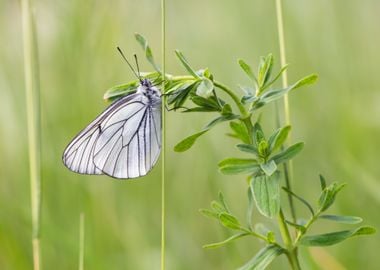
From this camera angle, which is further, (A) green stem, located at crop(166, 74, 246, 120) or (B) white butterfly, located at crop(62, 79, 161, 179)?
(B) white butterfly, located at crop(62, 79, 161, 179)

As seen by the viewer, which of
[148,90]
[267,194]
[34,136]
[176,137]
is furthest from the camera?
[176,137]

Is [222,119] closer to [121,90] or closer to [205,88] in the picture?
[205,88]

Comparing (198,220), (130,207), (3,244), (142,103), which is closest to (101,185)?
(130,207)

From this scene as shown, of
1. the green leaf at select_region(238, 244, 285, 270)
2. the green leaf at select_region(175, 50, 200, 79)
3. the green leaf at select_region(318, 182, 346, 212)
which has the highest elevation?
the green leaf at select_region(175, 50, 200, 79)

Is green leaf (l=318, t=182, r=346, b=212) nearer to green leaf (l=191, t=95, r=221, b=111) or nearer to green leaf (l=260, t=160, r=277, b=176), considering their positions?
green leaf (l=260, t=160, r=277, b=176)

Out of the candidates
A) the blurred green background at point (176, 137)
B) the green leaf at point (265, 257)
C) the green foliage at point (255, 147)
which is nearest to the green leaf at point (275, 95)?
the green foliage at point (255, 147)

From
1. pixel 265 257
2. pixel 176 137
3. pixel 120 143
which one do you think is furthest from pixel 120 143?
pixel 176 137

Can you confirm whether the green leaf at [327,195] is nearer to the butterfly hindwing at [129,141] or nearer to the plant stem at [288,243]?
the plant stem at [288,243]

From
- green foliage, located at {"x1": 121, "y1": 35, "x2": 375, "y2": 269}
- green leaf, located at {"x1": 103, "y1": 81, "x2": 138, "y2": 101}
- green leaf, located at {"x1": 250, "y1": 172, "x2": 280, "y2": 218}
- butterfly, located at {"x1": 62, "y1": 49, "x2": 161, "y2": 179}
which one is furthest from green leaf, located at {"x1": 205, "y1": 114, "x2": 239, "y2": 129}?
butterfly, located at {"x1": 62, "y1": 49, "x2": 161, "y2": 179}
